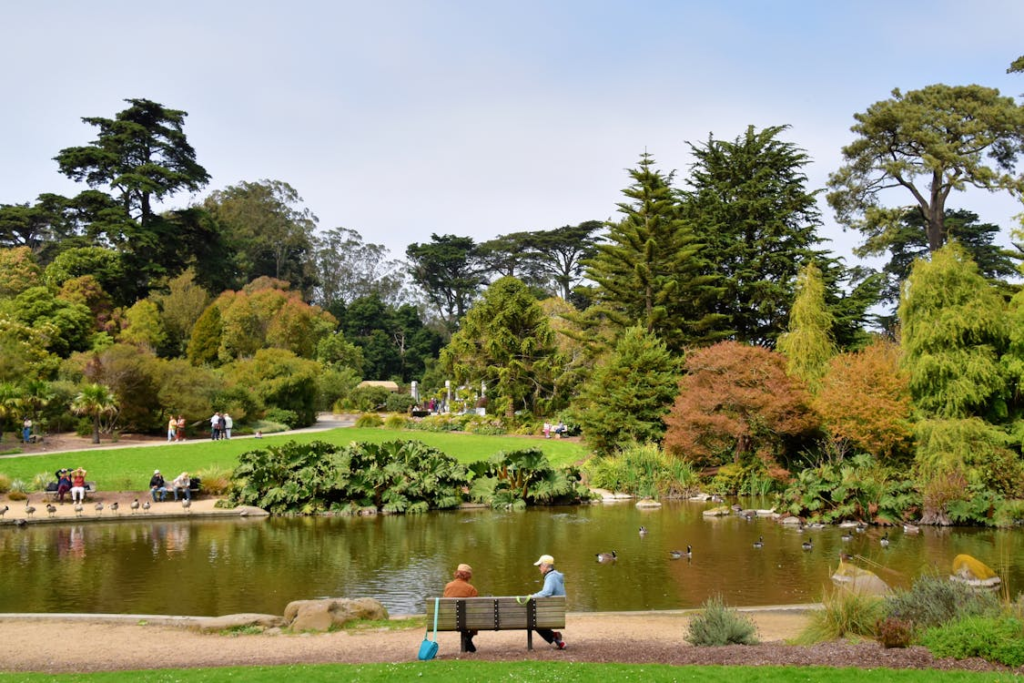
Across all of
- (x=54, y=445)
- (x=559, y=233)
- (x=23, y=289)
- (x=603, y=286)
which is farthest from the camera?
(x=559, y=233)

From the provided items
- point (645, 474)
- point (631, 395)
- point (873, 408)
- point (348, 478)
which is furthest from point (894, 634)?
point (631, 395)

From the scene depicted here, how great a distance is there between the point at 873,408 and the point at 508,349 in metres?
23.7

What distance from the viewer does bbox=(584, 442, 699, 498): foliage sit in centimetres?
2442

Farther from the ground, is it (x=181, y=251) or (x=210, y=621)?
(x=181, y=251)

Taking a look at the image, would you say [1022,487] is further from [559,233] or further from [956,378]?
[559,233]

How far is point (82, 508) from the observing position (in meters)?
20.8

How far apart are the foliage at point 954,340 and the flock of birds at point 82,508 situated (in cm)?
1903

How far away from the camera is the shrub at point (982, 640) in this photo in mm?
7668

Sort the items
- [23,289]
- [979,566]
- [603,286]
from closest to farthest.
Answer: [979,566]
[603,286]
[23,289]

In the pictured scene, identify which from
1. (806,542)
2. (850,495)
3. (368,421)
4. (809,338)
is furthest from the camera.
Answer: (368,421)

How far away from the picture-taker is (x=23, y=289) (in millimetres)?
44344

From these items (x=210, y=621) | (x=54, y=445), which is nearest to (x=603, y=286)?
(x=54, y=445)

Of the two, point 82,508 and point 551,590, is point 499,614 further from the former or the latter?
point 82,508

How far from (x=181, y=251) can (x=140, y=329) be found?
13.5 m
